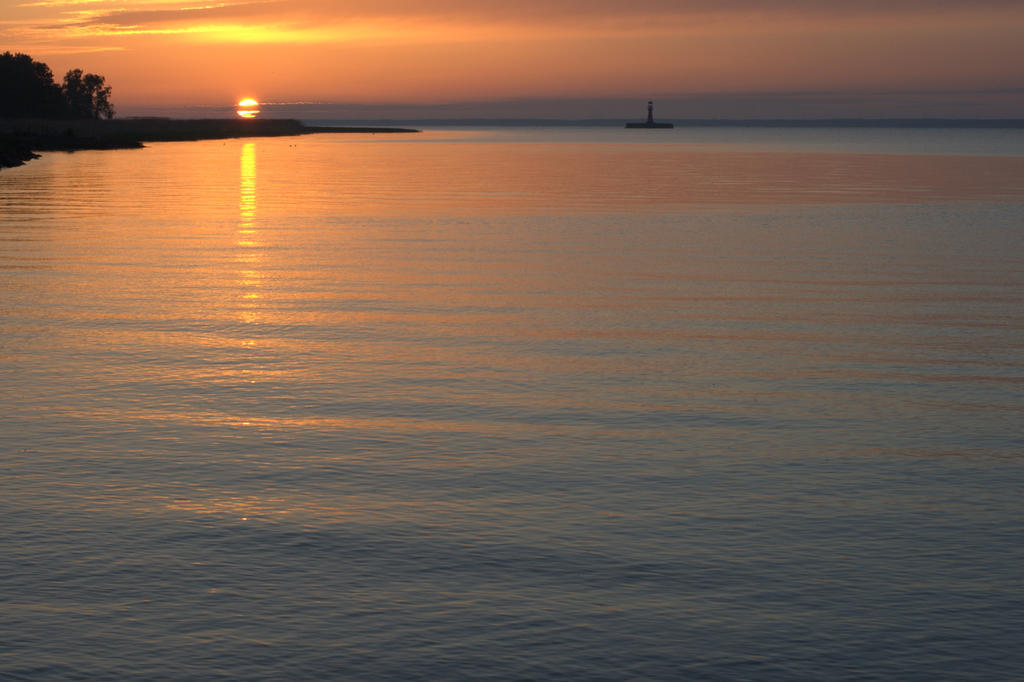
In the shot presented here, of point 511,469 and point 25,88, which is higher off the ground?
point 25,88

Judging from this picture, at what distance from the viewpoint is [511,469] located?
12.9 metres

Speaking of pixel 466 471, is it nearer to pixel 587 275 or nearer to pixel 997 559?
pixel 997 559

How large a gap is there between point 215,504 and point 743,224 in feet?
110

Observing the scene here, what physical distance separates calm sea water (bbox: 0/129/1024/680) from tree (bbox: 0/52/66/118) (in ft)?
Result: 542

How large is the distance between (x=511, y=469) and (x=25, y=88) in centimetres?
18896

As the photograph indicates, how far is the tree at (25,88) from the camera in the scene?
17938 centimetres

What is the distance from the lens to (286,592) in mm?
9453

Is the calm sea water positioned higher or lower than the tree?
lower

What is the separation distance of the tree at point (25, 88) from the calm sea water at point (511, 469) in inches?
6502

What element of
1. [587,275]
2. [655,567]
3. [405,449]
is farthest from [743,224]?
[655,567]

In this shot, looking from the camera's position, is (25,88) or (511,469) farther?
(25,88)

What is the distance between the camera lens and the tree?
179375 millimetres

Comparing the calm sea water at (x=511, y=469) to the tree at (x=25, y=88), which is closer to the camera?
the calm sea water at (x=511, y=469)

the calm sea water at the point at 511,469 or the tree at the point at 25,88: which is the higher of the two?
the tree at the point at 25,88
